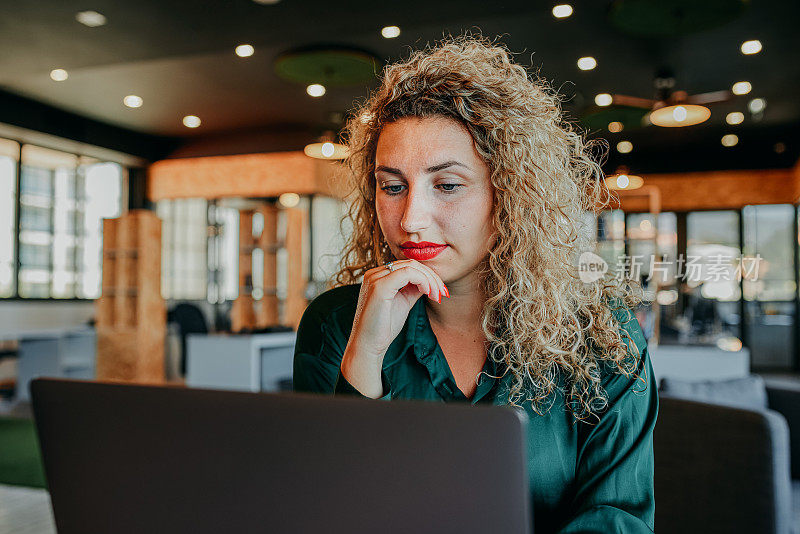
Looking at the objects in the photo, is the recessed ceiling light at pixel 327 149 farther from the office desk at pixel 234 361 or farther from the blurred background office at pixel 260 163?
the office desk at pixel 234 361

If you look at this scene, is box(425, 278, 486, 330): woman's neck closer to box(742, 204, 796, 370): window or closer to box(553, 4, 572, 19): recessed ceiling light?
box(553, 4, 572, 19): recessed ceiling light

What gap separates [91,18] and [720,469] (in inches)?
206

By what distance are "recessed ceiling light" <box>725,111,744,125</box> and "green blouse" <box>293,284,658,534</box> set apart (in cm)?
795

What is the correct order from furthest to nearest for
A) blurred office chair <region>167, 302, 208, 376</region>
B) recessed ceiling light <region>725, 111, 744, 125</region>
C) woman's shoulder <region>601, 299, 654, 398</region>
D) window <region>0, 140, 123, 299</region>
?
recessed ceiling light <region>725, 111, 744, 125</region>, window <region>0, 140, 123, 299</region>, blurred office chair <region>167, 302, 208, 376</region>, woman's shoulder <region>601, 299, 654, 398</region>

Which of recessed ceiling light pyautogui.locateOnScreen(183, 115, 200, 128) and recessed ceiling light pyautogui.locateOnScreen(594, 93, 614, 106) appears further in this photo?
recessed ceiling light pyautogui.locateOnScreen(183, 115, 200, 128)

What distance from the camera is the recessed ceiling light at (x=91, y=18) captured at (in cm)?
489

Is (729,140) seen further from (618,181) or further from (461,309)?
(461,309)

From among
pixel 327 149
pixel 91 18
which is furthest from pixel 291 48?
pixel 91 18

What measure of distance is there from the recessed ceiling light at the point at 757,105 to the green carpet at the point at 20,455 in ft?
25.7

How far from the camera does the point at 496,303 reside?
1.13 metres

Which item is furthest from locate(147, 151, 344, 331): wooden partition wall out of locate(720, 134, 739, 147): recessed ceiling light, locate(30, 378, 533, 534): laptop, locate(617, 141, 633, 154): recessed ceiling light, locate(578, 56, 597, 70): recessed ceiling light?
locate(30, 378, 533, 534): laptop

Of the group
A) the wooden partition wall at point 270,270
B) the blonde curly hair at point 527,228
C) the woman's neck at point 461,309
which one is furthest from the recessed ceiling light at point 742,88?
the woman's neck at point 461,309

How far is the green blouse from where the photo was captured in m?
0.93

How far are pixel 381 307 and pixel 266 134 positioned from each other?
27.8ft
